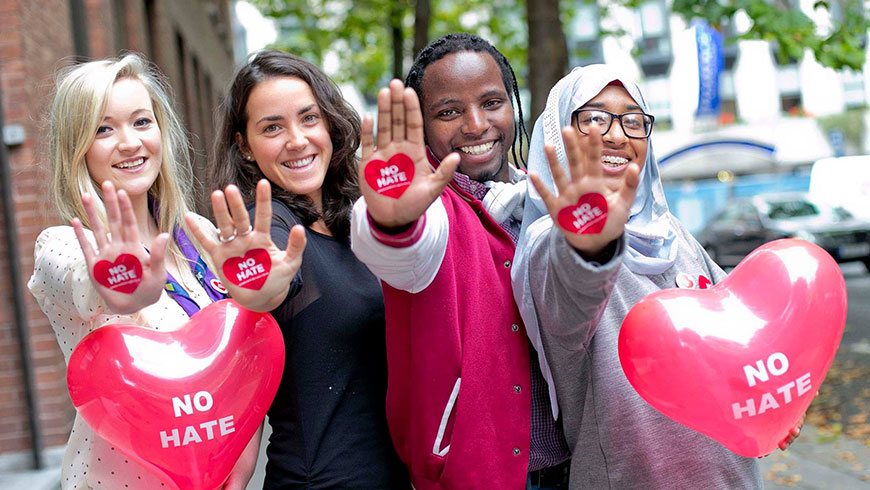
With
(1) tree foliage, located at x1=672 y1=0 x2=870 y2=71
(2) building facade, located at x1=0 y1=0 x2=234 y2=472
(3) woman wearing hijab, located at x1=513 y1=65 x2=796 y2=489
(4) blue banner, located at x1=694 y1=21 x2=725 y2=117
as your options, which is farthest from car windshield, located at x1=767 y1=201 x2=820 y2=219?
(3) woman wearing hijab, located at x1=513 y1=65 x2=796 y2=489

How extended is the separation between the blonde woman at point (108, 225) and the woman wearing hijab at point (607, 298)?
864 millimetres

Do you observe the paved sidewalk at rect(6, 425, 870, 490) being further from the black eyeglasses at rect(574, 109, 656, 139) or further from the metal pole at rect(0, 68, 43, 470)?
the black eyeglasses at rect(574, 109, 656, 139)

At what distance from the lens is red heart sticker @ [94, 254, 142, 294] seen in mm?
1890

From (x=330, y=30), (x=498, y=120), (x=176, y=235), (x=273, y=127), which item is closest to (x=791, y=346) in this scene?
(x=498, y=120)

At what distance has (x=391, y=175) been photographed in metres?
1.85

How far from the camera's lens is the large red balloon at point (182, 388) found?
2.09 metres

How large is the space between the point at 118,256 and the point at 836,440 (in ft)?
19.4

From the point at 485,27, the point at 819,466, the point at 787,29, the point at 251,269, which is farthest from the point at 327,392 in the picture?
the point at 485,27

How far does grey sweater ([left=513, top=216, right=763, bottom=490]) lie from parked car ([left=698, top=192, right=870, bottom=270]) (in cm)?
1293

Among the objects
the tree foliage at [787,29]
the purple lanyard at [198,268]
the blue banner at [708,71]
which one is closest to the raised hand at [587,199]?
the purple lanyard at [198,268]

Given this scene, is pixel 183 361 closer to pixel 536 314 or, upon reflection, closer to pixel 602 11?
pixel 536 314

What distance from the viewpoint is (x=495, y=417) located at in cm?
213

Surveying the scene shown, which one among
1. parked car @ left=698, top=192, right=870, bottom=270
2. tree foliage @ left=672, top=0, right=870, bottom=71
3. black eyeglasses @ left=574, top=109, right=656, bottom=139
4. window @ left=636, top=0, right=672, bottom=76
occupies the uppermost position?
window @ left=636, top=0, right=672, bottom=76

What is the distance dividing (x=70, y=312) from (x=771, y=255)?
1.73 m
